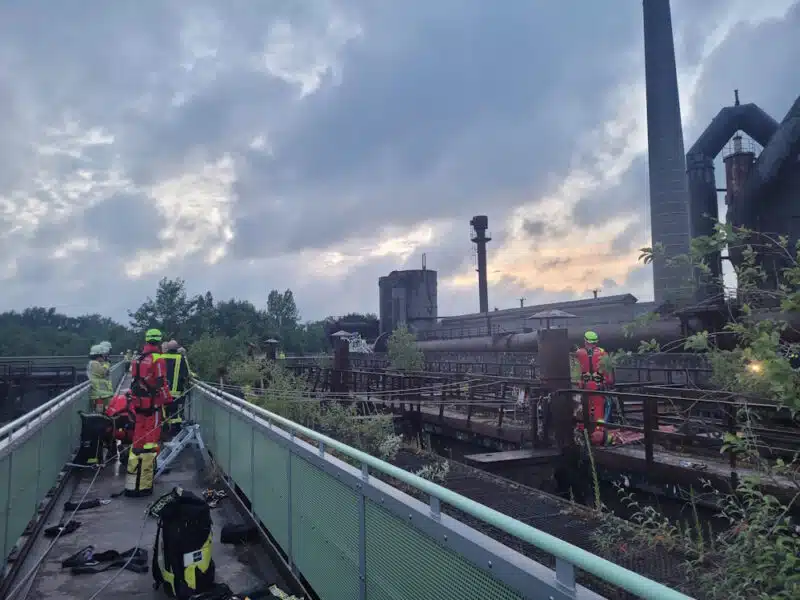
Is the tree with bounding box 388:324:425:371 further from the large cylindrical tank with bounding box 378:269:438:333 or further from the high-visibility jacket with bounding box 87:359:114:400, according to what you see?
the large cylindrical tank with bounding box 378:269:438:333

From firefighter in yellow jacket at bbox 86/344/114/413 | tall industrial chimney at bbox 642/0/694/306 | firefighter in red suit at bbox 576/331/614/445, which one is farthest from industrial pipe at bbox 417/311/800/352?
firefighter in yellow jacket at bbox 86/344/114/413

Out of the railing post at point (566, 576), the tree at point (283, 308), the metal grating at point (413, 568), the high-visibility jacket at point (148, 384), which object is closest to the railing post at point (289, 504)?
the metal grating at point (413, 568)

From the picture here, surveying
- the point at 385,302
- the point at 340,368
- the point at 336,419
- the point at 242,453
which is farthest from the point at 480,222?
the point at 242,453

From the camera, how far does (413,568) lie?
292 cm

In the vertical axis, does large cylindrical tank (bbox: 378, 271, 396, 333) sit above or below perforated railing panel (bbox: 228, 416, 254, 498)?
above

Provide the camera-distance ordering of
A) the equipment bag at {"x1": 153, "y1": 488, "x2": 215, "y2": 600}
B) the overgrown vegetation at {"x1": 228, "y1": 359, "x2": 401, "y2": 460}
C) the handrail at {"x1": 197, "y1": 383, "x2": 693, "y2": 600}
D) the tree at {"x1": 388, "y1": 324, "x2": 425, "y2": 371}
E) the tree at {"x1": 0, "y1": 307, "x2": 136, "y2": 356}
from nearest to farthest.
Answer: the handrail at {"x1": 197, "y1": 383, "x2": 693, "y2": 600}
the equipment bag at {"x1": 153, "y1": 488, "x2": 215, "y2": 600}
the overgrown vegetation at {"x1": 228, "y1": 359, "x2": 401, "y2": 460}
the tree at {"x1": 388, "y1": 324, "x2": 425, "y2": 371}
the tree at {"x1": 0, "y1": 307, "x2": 136, "y2": 356}

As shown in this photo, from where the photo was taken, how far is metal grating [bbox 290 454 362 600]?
12.1 feet

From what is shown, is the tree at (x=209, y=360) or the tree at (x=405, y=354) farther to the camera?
the tree at (x=405, y=354)

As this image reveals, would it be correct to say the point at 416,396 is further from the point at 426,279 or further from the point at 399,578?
the point at 426,279

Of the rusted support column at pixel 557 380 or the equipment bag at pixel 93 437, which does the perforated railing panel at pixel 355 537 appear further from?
the rusted support column at pixel 557 380

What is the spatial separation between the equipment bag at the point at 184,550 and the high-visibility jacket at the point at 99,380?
7941 mm

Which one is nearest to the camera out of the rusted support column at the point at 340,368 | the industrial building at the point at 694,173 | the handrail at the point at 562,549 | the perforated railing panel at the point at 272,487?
the handrail at the point at 562,549

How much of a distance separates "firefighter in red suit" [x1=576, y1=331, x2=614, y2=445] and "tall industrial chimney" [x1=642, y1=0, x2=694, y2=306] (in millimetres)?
22351

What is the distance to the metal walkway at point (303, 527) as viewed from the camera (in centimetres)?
227
